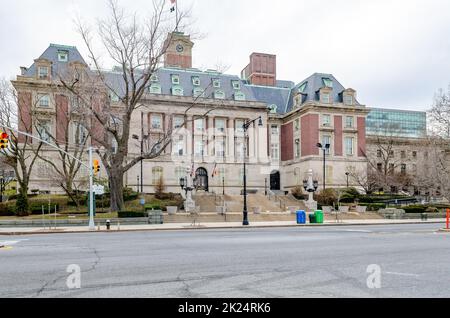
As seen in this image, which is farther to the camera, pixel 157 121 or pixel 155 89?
pixel 155 89

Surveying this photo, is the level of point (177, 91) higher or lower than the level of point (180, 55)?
lower

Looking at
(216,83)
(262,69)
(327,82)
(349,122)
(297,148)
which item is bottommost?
(297,148)

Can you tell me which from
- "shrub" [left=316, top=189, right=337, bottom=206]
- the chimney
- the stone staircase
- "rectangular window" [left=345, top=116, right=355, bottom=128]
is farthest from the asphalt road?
the chimney

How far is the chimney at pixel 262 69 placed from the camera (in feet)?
256

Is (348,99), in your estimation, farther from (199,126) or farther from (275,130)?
(199,126)

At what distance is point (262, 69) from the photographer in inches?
3095

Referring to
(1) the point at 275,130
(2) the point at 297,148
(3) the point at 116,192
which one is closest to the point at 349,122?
(2) the point at 297,148

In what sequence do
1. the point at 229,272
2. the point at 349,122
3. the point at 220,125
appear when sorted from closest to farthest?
the point at 229,272 → the point at 220,125 → the point at 349,122

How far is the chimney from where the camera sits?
78.0 metres
